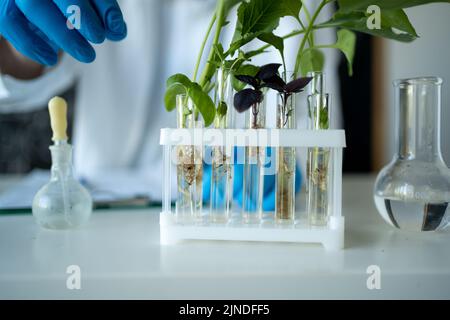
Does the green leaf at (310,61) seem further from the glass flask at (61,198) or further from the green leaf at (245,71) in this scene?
the glass flask at (61,198)

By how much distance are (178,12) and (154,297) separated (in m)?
0.99

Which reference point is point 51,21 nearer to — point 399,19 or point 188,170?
point 188,170

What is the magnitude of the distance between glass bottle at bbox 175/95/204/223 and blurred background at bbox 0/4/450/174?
→ 1.35 meters

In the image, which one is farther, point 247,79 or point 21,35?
point 21,35

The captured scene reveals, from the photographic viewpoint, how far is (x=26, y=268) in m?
0.42

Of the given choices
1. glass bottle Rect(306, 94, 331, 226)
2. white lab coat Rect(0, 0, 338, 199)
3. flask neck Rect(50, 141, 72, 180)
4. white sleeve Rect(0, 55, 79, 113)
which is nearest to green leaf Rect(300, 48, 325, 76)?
glass bottle Rect(306, 94, 331, 226)

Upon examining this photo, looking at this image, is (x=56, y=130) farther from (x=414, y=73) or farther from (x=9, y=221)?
(x=414, y=73)

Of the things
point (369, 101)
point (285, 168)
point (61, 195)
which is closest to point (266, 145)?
point (285, 168)

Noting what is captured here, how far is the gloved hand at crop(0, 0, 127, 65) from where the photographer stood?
0.60m

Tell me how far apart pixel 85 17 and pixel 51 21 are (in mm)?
65

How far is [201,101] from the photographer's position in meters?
0.45

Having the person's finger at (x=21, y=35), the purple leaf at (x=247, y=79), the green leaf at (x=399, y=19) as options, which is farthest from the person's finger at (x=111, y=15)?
the green leaf at (x=399, y=19)

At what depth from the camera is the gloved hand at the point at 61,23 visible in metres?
0.60
